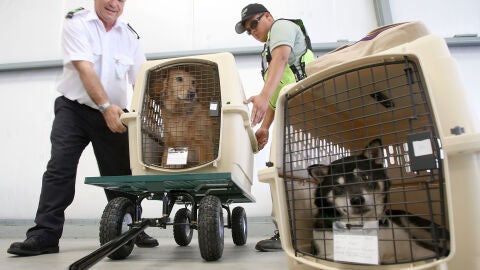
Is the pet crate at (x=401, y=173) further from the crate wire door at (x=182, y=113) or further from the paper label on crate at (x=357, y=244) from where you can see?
the crate wire door at (x=182, y=113)

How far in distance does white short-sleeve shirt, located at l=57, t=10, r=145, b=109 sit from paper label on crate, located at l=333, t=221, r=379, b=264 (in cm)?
143

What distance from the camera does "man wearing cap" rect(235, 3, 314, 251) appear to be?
1.64 metres

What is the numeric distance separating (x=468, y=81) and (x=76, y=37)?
3.24 m

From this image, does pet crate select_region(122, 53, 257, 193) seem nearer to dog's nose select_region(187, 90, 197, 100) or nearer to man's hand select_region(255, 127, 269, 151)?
dog's nose select_region(187, 90, 197, 100)

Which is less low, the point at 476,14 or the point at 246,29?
the point at 476,14

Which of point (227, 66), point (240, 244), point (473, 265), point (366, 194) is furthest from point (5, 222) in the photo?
point (473, 265)

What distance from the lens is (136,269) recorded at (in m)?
1.16

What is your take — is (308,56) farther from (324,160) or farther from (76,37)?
(76,37)

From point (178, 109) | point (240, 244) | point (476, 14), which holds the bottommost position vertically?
point (240, 244)

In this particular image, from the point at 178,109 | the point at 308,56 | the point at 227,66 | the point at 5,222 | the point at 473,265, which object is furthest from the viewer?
the point at 5,222

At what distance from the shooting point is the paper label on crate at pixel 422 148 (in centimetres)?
73

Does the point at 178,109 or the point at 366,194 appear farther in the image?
the point at 178,109

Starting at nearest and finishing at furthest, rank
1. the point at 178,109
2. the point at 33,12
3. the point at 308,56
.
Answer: the point at 178,109 → the point at 308,56 → the point at 33,12

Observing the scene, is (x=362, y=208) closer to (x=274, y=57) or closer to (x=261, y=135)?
(x=274, y=57)
